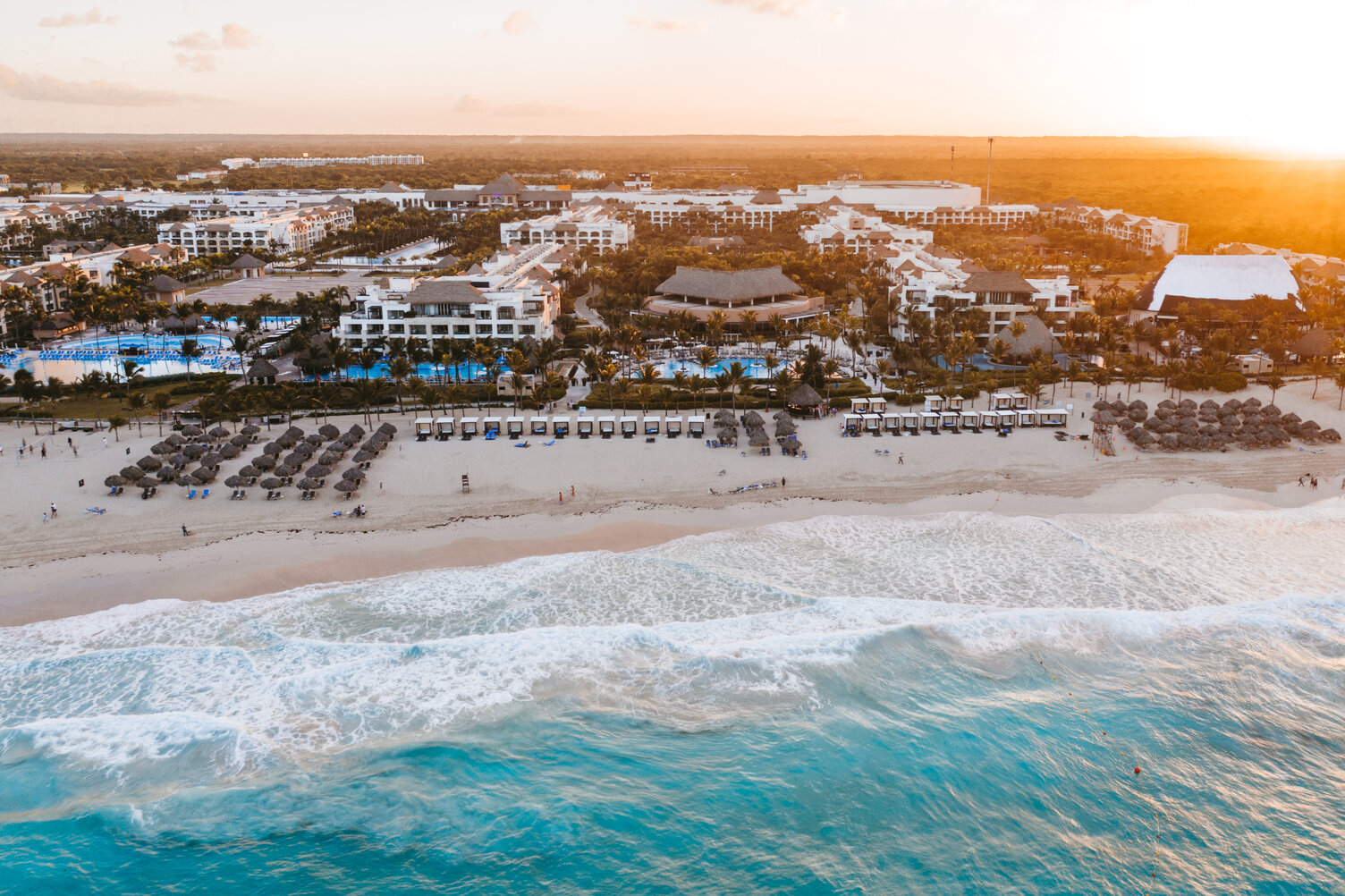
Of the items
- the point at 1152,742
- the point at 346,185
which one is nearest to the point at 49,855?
the point at 1152,742

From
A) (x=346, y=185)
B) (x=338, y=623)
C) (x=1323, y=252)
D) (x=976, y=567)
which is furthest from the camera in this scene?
(x=346, y=185)

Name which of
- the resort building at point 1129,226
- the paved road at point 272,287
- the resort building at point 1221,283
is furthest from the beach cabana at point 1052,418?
the resort building at point 1129,226

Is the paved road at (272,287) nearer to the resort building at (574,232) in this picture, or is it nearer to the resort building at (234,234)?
the resort building at (234,234)

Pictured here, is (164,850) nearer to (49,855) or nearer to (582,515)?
(49,855)

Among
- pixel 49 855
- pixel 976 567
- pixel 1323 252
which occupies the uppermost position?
pixel 1323 252

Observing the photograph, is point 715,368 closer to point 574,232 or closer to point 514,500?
point 514,500

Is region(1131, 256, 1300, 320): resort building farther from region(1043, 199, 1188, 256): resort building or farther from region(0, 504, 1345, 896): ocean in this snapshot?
region(0, 504, 1345, 896): ocean

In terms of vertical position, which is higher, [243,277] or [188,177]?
[188,177]
